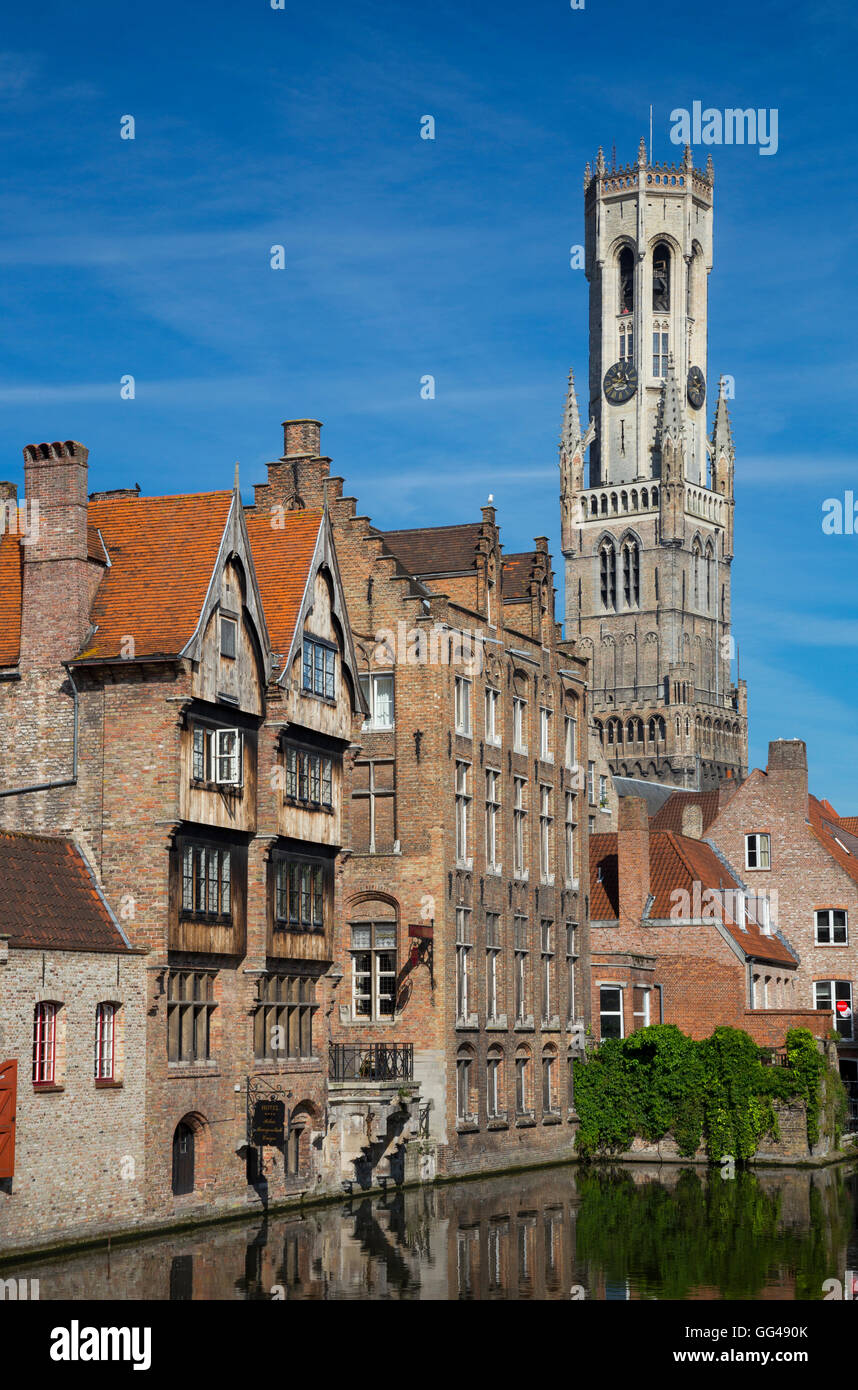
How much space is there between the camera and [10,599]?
43.1 meters

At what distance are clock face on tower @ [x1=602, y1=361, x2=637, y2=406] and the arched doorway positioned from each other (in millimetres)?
155321

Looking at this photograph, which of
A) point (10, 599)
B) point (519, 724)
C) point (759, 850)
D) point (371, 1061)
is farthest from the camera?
point (759, 850)

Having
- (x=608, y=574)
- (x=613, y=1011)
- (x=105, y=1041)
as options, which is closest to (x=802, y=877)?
(x=613, y=1011)

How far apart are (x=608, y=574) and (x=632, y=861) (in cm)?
12516

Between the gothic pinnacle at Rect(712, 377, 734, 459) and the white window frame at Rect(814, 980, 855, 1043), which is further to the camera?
the gothic pinnacle at Rect(712, 377, 734, 459)

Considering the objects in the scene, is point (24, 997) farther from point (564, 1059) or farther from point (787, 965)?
point (787, 965)

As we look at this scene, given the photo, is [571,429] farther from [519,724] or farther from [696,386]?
[519,724]

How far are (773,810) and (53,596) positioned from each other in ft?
118

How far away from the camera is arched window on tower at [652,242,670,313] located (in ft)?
632

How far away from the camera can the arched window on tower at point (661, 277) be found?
192 meters

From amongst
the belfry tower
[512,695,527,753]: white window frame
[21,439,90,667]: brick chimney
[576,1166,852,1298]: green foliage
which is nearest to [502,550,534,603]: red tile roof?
[512,695,527,753]: white window frame

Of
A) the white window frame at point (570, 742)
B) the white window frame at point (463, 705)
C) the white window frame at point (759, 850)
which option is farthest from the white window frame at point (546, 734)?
the white window frame at point (759, 850)

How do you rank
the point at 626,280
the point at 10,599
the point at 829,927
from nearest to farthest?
1. the point at 10,599
2. the point at 829,927
3. the point at 626,280

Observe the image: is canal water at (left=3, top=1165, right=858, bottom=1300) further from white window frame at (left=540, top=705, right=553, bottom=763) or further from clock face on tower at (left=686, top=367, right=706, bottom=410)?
clock face on tower at (left=686, top=367, right=706, bottom=410)
